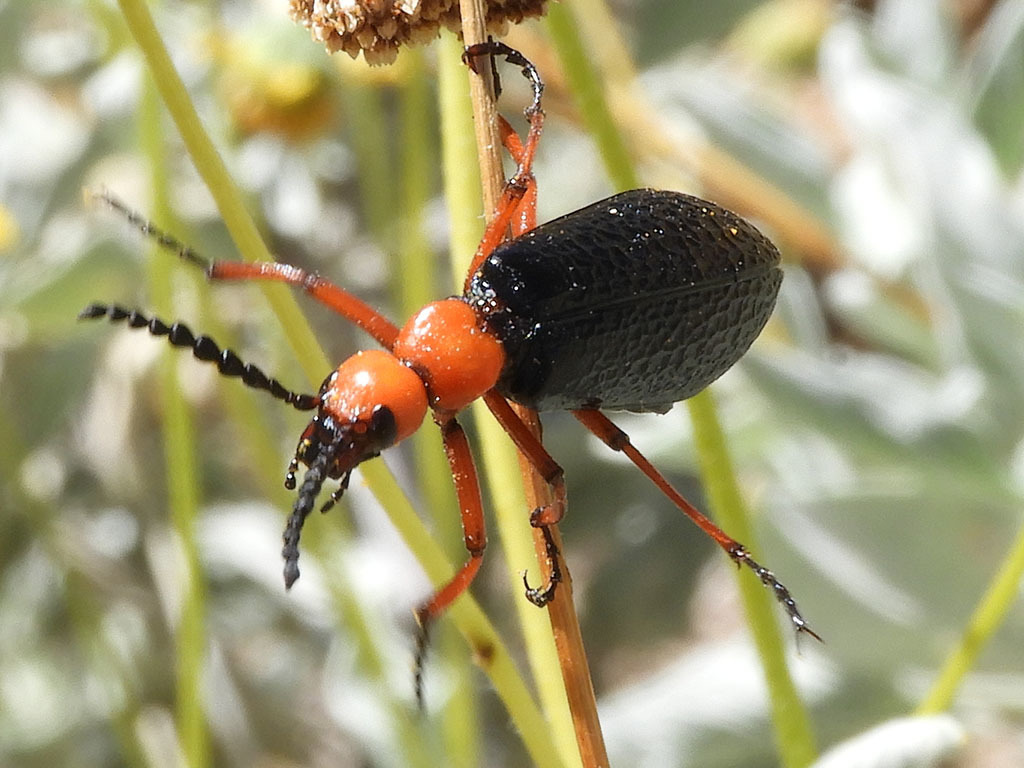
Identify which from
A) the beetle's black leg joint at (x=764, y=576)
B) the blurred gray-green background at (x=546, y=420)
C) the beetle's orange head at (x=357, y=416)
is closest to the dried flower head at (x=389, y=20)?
the beetle's orange head at (x=357, y=416)

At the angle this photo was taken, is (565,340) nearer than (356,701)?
Yes

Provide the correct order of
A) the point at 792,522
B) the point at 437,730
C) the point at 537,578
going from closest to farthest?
1. the point at 537,578
2. the point at 792,522
3. the point at 437,730

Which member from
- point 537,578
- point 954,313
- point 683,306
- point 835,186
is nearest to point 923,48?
point 835,186

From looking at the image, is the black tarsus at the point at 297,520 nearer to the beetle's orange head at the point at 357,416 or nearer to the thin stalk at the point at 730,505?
the beetle's orange head at the point at 357,416

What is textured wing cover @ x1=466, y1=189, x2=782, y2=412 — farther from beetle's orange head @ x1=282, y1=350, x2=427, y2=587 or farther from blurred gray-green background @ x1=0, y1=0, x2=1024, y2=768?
blurred gray-green background @ x1=0, y1=0, x2=1024, y2=768

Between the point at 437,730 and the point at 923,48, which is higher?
the point at 923,48

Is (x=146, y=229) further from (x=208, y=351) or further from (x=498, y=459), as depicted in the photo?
(x=498, y=459)

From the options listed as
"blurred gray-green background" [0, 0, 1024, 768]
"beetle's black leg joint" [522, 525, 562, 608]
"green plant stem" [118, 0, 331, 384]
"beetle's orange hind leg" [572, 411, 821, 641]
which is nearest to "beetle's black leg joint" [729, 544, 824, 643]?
"beetle's orange hind leg" [572, 411, 821, 641]

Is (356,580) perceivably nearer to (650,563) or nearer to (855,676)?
(650,563)
